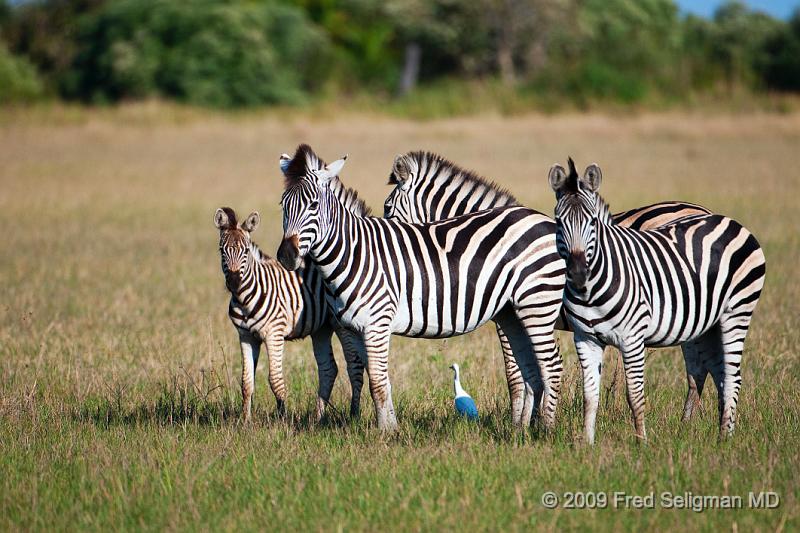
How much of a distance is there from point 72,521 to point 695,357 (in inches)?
183

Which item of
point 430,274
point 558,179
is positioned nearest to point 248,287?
point 430,274

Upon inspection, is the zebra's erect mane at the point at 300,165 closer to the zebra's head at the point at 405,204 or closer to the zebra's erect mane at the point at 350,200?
the zebra's erect mane at the point at 350,200

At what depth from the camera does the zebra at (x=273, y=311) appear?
7488 millimetres

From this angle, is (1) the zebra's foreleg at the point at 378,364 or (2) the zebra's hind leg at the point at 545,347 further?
(2) the zebra's hind leg at the point at 545,347

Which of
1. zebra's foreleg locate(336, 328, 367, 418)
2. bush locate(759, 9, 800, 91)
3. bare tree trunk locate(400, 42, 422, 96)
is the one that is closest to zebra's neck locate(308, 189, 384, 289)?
zebra's foreleg locate(336, 328, 367, 418)

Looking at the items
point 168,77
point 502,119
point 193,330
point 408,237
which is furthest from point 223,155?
point 408,237

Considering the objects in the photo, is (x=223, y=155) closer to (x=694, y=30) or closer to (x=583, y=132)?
(x=583, y=132)

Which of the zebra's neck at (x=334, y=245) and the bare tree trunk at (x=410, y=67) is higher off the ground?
the bare tree trunk at (x=410, y=67)

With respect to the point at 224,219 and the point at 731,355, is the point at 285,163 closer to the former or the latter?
the point at 224,219

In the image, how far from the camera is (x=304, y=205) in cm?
662

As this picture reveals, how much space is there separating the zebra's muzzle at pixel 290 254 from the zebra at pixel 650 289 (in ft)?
5.56

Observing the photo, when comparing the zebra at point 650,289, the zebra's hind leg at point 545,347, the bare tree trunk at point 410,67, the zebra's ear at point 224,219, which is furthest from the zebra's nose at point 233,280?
the bare tree trunk at point 410,67

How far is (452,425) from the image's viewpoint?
728 centimetres

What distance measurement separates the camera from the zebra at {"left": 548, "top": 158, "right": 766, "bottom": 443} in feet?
21.0
